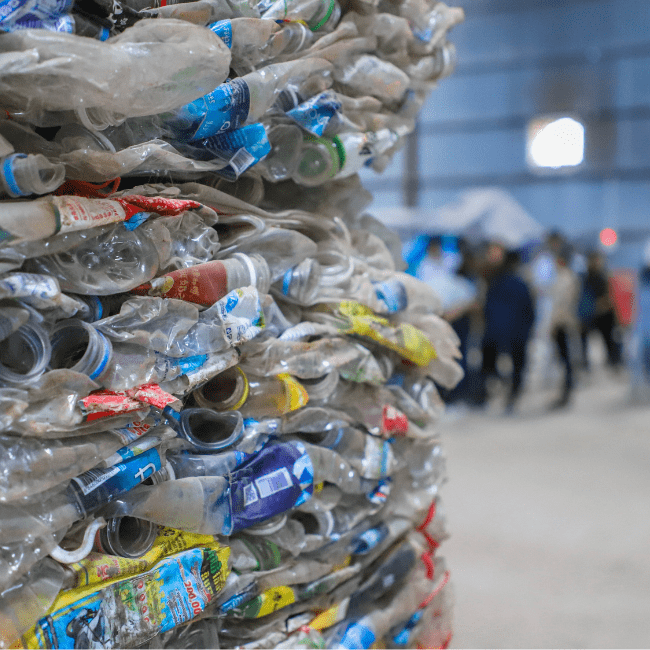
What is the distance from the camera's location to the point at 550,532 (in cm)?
300

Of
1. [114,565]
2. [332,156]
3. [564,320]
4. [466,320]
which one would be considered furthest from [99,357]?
[564,320]

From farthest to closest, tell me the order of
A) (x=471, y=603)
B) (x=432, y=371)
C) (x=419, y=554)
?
(x=471, y=603) < (x=432, y=371) < (x=419, y=554)

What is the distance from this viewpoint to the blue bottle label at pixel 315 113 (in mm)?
1297

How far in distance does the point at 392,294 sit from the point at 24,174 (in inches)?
34.2

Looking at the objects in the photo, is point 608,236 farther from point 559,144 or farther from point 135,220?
point 135,220

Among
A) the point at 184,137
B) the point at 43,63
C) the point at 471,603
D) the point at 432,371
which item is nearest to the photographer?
the point at 43,63

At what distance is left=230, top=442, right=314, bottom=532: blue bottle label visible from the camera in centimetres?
119

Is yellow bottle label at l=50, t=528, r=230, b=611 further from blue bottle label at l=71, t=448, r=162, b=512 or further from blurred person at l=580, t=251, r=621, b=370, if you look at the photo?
blurred person at l=580, t=251, r=621, b=370

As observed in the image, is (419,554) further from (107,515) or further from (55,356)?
→ (55,356)

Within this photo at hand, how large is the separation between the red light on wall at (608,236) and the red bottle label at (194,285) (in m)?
13.3

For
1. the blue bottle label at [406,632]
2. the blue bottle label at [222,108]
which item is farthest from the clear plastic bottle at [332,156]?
the blue bottle label at [406,632]

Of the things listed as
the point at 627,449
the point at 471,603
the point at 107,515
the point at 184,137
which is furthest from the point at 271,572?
the point at 627,449

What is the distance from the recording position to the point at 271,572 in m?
1.26

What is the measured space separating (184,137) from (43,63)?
0.29 m
